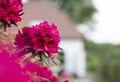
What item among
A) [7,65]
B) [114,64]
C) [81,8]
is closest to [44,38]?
[7,65]

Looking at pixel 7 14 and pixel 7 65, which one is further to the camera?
pixel 7 14

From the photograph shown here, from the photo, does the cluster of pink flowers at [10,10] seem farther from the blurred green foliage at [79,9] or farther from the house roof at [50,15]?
the blurred green foliage at [79,9]

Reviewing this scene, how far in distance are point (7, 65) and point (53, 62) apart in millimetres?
577

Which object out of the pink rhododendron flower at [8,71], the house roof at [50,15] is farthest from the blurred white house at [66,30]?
the pink rhododendron flower at [8,71]

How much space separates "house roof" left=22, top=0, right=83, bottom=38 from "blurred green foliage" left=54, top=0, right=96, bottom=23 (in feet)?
26.1

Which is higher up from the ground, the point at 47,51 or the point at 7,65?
the point at 47,51

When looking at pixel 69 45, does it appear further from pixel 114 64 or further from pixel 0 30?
pixel 0 30

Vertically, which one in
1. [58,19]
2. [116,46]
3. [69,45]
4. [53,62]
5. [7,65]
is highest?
[116,46]

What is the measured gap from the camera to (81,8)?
38.8 m

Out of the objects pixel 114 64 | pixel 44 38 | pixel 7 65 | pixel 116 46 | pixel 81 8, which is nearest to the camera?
pixel 7 65

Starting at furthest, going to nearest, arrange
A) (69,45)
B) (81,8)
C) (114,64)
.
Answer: (81,8) → (69,45) → (114,64)

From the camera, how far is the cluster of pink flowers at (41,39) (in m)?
1.84

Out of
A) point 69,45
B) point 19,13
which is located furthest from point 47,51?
point 69,45

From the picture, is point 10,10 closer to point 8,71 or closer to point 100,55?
point 8,71
